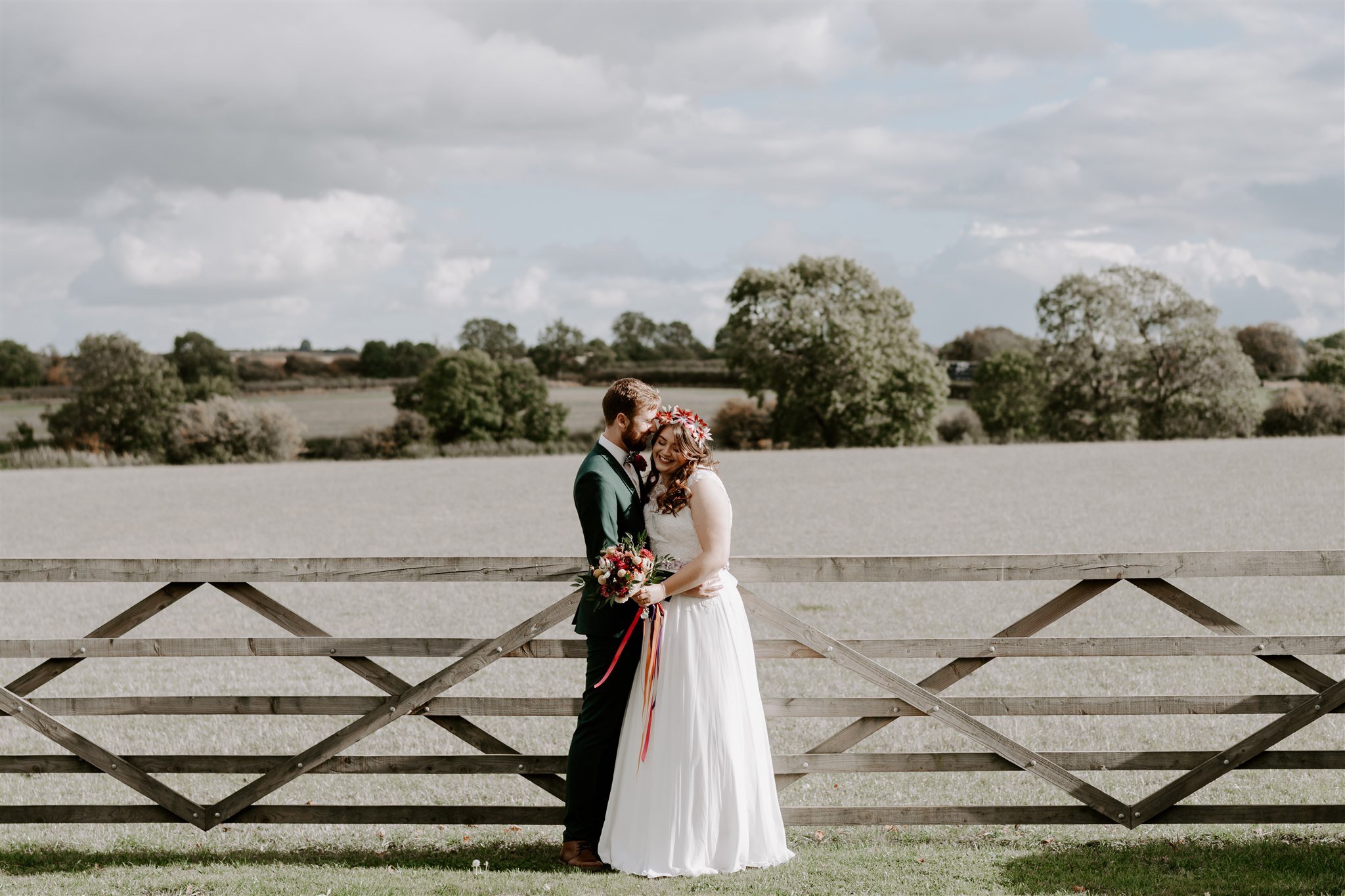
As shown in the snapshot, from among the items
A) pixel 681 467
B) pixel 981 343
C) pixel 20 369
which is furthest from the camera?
pixel 981 343

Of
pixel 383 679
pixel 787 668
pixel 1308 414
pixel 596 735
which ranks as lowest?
pixel 787 668

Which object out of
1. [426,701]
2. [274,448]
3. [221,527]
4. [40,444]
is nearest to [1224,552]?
[426,701]

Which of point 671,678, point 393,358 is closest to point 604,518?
point 671,678

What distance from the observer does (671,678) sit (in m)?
5.68

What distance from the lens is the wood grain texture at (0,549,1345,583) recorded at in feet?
19.1

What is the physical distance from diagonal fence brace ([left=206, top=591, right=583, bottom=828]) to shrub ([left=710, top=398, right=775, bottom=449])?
169ft

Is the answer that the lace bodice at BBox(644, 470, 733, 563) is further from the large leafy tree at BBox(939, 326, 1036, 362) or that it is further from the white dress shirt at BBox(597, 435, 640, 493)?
the large leafy tree at BBox(939, 326, 1036, 362)

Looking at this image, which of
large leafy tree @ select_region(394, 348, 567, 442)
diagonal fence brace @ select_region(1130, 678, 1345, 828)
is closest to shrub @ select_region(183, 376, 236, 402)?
large leafy tree @ select_region(394, 348, 567, 442)

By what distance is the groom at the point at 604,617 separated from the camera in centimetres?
556

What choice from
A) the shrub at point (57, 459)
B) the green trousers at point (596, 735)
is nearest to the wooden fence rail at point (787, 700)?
the green trousers at point (596, 735)

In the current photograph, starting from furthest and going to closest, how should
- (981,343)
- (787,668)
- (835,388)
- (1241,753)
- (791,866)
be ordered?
(981,343), (835,388), (787,668), (1241,753), (791,866)

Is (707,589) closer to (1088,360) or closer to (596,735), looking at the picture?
(596,735)

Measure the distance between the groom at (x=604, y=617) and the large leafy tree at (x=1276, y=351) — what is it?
269ft

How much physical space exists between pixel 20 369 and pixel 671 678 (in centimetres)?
7995
